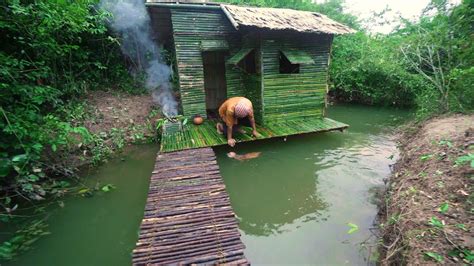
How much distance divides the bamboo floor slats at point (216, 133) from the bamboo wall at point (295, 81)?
0.31 m

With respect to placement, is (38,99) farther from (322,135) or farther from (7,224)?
(322,135)

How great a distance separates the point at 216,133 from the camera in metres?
6.88

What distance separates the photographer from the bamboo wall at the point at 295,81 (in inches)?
278

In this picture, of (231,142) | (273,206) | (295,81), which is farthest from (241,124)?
(273,206)

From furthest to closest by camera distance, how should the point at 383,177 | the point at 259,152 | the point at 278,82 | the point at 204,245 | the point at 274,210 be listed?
the point at 278,82 < the point at 259,152 < the point at 383,177 < the point at 274,210 < the point at 204,245

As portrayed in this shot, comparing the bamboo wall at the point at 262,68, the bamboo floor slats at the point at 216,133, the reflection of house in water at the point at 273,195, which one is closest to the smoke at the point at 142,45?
the bamboo wall at the point at 262,68

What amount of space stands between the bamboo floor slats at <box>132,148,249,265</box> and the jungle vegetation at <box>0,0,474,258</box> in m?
1.54

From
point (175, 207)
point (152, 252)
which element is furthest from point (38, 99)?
point (152, 252)

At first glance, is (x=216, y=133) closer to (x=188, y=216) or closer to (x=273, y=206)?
(x=273, y=206)

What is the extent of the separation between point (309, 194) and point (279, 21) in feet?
15.6

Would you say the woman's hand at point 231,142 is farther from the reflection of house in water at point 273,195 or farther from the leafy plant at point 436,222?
the leafy plant at point 436,222

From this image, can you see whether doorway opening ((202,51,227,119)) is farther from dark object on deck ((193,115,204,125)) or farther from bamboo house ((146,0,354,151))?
bamboo house ((146,0,354,151))

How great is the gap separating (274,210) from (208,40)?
17.9ft

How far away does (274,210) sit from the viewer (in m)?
4.47
